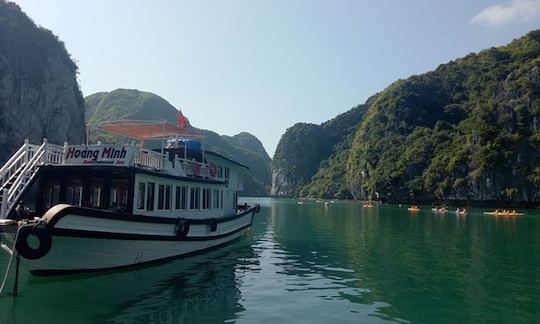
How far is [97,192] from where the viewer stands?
57.2 ft

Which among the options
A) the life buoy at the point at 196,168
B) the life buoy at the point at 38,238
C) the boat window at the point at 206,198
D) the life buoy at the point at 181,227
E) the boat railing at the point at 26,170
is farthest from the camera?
the boat window at the point at 206,198

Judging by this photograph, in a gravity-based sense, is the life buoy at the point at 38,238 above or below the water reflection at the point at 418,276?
above

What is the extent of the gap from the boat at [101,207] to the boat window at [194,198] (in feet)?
0.16

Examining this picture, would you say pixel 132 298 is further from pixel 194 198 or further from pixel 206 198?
pixel 206 198

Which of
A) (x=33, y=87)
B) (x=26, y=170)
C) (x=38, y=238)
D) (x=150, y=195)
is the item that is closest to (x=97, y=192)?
(x=150, y=195)

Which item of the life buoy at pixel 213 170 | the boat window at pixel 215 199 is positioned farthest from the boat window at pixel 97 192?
the life buoy at pixel 213 170

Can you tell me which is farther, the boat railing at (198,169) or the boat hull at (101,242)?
the boat railing at (198,169)

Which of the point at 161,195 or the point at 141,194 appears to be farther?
the point at 161,195

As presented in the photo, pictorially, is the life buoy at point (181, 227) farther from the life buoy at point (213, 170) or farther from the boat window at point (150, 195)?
the life buoy at point (213, 170)

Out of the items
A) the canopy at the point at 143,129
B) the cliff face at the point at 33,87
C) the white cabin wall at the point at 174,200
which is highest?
the cliff face at the point at 33,87

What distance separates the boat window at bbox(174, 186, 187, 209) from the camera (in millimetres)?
20547

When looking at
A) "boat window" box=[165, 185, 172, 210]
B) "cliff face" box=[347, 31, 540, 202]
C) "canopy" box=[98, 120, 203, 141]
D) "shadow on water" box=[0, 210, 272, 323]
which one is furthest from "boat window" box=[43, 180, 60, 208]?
"cliff face" box=[347, 31, 540, 202]

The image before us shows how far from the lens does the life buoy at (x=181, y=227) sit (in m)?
18.6

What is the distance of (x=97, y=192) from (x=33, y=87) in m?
68.5
